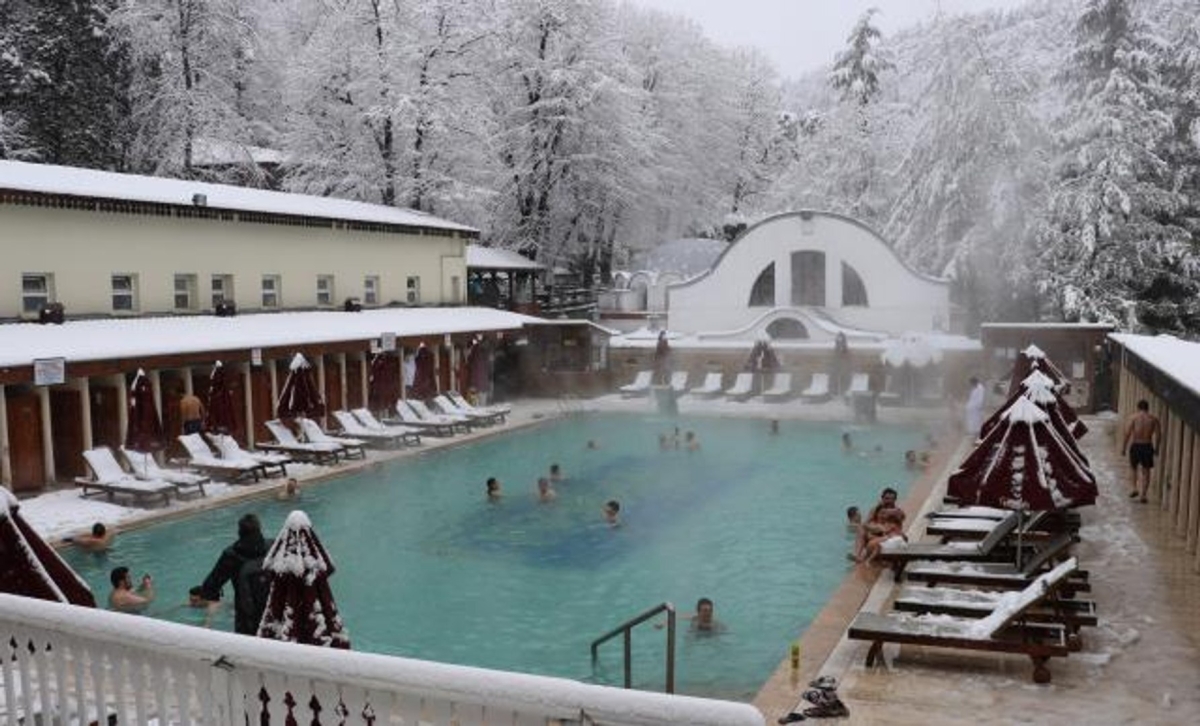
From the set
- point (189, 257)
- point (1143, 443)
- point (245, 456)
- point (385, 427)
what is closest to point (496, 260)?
point (385, 427)

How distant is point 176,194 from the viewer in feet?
82.4

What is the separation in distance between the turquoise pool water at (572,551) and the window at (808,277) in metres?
14.9

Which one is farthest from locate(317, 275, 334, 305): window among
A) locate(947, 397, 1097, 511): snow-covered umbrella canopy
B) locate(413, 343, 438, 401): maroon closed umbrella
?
locate(947, 397, 1097, 511): snow-covered umbrella canopy

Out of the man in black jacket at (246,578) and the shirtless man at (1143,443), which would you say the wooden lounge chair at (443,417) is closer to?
the shirtless man at (1143,443)

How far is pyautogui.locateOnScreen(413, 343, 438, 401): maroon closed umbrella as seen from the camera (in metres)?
27.2

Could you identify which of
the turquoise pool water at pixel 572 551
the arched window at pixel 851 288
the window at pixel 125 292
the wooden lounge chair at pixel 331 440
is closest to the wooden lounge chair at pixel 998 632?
the turquoise pool water at pixel 572 551

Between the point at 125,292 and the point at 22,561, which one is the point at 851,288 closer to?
the point at 125,292

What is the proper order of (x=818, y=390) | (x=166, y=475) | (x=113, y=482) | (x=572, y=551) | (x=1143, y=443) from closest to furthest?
(x=572, y=551)
(x=1143, y=443)
(x=113, y=482)
(x=166, y=475)
(x=818, y=390)

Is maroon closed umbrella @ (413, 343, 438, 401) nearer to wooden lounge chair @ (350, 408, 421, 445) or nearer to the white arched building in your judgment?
wooden lounge chair @ (350, 408, 421, 445)

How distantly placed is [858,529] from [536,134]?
105 ft

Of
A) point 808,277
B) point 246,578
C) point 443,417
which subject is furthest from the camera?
point 808,277

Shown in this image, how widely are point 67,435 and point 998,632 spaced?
1747cm

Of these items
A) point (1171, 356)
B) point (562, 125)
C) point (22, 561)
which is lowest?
point (22, 561)

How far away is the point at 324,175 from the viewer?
42.8 m
